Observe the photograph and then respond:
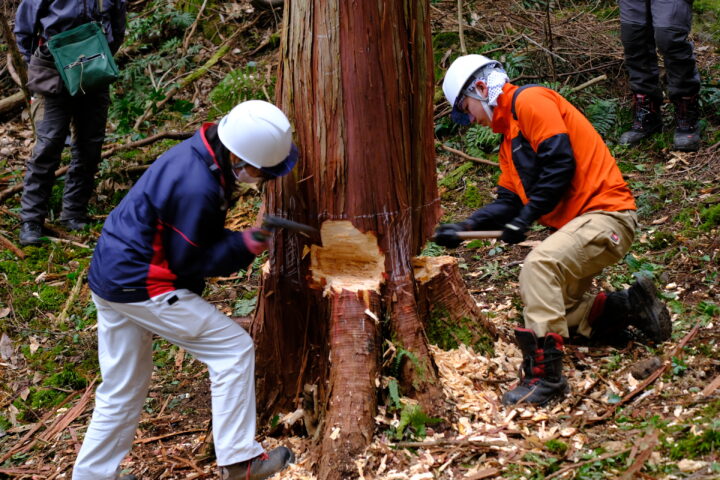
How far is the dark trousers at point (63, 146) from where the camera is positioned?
6281 mm

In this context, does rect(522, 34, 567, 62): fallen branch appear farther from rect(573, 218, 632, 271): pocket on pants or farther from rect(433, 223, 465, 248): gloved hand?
rect(433, 223, 465, 248): gloved hand

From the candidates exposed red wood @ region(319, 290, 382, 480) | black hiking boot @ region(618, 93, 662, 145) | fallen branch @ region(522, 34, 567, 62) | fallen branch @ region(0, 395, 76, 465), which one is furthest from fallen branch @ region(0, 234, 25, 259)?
black hiking boot @ region(618, 93, 662, 145)

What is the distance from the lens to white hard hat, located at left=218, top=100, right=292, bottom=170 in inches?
129

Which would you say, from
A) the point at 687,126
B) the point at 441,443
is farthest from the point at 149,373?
the point at 687,126

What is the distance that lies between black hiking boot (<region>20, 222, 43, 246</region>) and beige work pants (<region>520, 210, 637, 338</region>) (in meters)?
4.85

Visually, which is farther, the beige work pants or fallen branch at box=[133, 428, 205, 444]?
fallen branch at box=[133, 428, 205, 444]

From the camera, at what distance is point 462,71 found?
157 inches

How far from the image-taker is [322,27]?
3.54 m

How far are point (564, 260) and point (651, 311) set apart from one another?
26.7 inches

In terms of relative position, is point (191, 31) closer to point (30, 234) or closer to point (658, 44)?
point (30, 234)

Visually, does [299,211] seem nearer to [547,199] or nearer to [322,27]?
[322,27]

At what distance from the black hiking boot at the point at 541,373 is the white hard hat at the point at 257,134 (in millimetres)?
1749

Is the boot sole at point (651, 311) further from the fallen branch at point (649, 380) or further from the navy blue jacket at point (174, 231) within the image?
the navy blue jacket at point (174, 231)

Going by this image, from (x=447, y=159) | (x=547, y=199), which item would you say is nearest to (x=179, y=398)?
(x=547, y=199)
